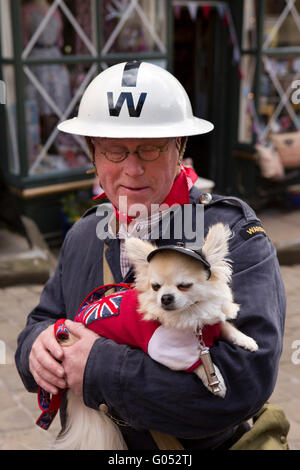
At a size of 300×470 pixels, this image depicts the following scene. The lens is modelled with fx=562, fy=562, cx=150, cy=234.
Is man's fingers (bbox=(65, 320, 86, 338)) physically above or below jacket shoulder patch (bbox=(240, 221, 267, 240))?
below

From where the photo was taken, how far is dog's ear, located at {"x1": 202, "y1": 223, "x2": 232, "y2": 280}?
1719mm

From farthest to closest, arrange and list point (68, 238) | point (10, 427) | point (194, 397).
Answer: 1. point (10, 427)
2. point (68, 238)
3. point (194, 397)

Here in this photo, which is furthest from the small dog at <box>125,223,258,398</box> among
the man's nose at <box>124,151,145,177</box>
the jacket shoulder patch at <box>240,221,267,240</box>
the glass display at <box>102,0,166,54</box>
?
the glass display at <box>102,0,166,54</box>

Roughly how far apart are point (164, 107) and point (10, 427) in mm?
3266

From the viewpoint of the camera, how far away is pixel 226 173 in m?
9.63

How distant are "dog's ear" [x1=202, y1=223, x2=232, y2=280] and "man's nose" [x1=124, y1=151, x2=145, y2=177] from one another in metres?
0.40

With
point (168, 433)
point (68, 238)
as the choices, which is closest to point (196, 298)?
point (168, 433)

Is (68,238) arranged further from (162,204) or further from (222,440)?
(222,440)

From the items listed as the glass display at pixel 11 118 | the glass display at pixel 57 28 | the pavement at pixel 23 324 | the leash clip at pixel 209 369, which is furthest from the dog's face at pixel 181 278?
the glass display at pixel 57 28

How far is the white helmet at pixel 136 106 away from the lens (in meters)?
2.00

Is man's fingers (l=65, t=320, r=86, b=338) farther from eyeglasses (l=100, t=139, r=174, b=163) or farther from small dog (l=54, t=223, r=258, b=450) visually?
eyeglasses (l=100, t=139, r=174, b=163)

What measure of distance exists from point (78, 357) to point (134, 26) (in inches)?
266

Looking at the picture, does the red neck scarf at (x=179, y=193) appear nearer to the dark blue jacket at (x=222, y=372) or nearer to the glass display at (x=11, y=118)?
the dark blue jacket at (x=222, y=372)

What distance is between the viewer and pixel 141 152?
6.62 feet
